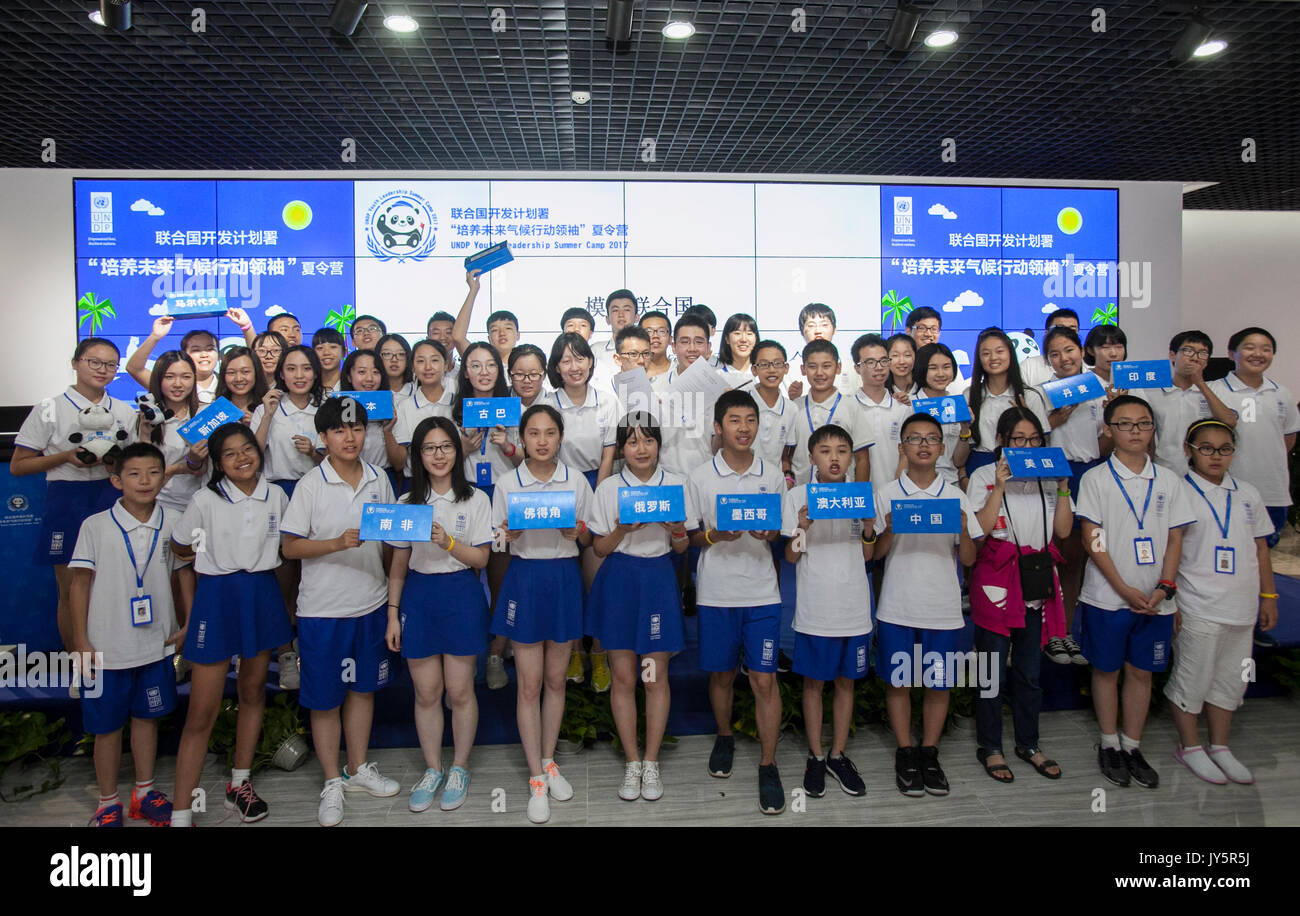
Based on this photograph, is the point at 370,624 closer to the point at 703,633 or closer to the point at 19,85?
the point at 703,633

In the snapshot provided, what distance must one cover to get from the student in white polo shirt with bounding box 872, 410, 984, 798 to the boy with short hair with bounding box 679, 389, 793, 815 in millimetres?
416

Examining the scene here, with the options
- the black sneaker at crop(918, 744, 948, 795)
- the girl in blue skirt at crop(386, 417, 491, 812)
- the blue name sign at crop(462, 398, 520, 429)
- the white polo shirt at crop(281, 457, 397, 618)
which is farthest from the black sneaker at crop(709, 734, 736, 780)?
the blue name sign at crop(462, 398, 520, 429)

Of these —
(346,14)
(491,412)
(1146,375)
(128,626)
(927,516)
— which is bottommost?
(128,626)

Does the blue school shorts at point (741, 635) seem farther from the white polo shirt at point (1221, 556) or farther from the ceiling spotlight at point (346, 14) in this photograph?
the ceiling spotlight at point (346, 14)

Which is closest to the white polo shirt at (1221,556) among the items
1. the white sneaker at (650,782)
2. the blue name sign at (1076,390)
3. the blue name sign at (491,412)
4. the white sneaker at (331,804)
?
the blue name sign at (1076,390)

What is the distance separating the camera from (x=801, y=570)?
2789 millimetres

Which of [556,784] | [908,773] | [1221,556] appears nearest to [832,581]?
[908,773]

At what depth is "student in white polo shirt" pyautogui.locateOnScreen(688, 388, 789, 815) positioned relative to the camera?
274 cm

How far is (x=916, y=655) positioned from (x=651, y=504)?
118 cm

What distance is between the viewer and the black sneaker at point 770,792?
2682 mm

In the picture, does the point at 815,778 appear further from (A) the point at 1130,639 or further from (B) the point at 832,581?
(A) the point at 1130,639

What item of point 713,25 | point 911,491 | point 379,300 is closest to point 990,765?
point 911,491

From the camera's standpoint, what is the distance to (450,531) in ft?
8.86

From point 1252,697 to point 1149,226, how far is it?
492cm
